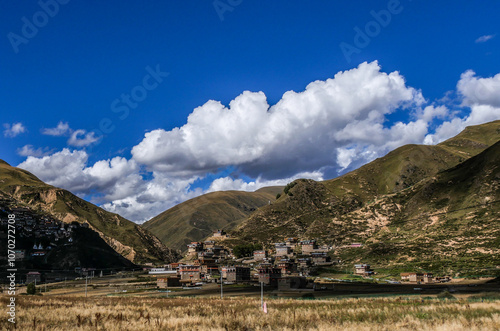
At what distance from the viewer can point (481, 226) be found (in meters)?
143

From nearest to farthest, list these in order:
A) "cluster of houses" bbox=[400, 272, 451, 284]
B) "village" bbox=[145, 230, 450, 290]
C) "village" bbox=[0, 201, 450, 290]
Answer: "cluster of houses" bbox=[400, 272, 451, 284]
"village" bbox=[145, 230, 450, 290]
"village" bbox=[0, 201, 450, 290]

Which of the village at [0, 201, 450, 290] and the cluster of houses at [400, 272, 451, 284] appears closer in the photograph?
the cluster of houses at [400, 272, 451, 284]

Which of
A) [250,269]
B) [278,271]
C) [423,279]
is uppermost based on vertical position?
[278,271]

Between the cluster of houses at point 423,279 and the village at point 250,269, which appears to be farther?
the village at point 250,269

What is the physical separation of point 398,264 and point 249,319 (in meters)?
115

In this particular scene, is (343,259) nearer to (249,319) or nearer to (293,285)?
(293,285)

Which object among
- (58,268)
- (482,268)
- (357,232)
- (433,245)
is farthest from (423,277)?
(58,268)

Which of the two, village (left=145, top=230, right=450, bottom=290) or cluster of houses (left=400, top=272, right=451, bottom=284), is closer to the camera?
cluster of houses (left=400, top=272, right=451, bottom=284)

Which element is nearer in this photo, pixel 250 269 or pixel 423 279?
pixel 423 279

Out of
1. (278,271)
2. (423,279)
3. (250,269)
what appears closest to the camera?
(423,279)

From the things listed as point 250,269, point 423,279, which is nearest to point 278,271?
point 250,269

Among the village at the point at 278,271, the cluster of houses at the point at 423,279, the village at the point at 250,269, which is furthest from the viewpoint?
the village at the point at 250,269

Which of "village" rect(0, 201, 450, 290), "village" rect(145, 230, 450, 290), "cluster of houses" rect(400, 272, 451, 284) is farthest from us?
"village" rect(0, 201, 450, 290)

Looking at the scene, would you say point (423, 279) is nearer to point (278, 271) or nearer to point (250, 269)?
point (278, 271)
